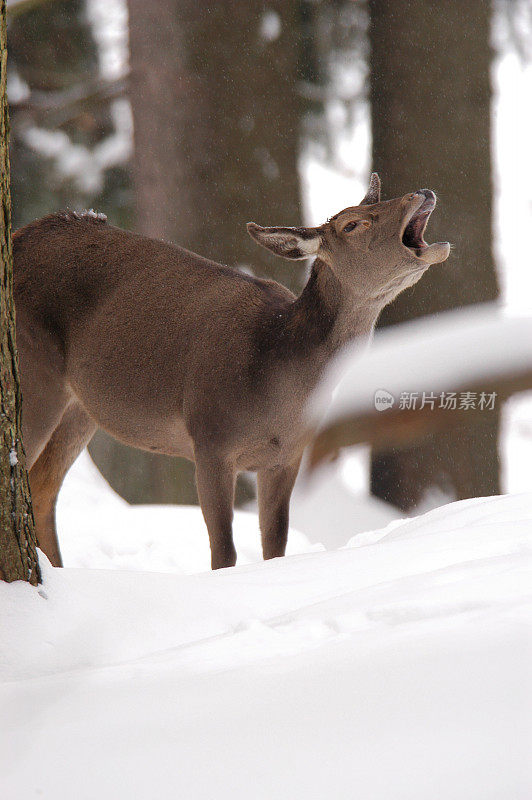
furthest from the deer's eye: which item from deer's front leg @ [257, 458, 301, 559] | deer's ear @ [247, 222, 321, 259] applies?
deer's front leg @ [257, 458, 301, 559]

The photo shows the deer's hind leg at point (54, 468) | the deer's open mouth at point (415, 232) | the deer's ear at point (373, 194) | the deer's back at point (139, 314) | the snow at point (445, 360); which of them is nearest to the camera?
the snow at point (445, 360)

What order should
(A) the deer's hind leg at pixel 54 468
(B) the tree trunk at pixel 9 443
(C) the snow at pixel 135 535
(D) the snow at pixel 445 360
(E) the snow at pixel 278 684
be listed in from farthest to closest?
(C) the snow at pixel 135 535, (A) the deer's hind leg at pixel 54 468, (B) the tree trunk at pixel 9 443, (E) the snow at pixel 278 684, (D) the snow at pixel 445 360

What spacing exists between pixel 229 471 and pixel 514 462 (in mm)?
8452

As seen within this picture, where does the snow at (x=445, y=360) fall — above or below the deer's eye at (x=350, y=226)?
below

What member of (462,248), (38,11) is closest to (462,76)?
(462,248)

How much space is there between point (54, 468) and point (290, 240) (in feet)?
6.17

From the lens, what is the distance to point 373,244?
15.9 ft

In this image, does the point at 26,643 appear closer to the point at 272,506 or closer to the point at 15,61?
the point at 272,506

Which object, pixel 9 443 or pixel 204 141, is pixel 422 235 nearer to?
pixel 9 443

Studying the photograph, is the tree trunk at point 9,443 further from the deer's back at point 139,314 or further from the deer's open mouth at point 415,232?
the deer's open mouth at point 415,232

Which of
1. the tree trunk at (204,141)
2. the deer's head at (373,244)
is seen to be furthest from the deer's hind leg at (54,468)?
the tree trunk at (204,141)

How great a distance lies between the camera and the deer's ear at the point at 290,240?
5.03 m
